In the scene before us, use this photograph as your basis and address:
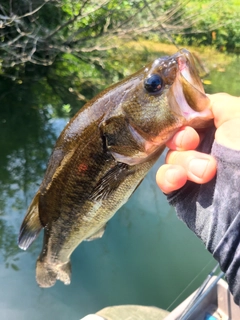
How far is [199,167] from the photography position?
103 cm

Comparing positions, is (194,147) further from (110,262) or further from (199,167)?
(110,262)

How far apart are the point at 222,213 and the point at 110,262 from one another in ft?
8.94

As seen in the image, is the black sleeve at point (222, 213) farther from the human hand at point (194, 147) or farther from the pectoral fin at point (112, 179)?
the pectoral fin at point (112, 179)

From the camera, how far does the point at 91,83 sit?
7.59 metres

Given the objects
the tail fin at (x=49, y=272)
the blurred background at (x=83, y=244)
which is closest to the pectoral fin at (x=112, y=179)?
the tail fin at (x=49, y=272)

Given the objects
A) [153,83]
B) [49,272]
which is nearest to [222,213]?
[153,83]

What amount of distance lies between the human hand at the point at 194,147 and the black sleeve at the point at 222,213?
29 millimetres

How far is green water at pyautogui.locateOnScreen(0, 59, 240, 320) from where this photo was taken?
320cm

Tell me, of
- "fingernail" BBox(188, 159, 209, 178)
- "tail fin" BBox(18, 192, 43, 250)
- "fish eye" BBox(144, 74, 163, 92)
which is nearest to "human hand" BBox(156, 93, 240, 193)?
"fingernail" BBox(188, 159, 209, 178)

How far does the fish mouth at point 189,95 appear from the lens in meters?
1.11

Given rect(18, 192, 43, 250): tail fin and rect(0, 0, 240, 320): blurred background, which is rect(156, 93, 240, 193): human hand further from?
rect(0, 0, 240, 320): blurred background

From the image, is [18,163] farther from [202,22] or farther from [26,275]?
[202,22]

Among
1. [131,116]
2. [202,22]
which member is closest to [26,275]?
[131,116]

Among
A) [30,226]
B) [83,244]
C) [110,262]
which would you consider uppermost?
[30,226]
